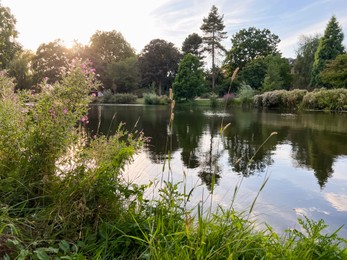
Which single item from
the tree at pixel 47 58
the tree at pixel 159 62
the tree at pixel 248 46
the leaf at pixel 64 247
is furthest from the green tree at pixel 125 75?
the leaf at pixel 64 247

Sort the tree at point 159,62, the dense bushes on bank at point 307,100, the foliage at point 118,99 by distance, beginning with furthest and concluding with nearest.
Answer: the tree at point 159,62 → the foliage at point 118,99 → the dense bushes on bank at point 307,100

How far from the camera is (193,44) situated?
154ft

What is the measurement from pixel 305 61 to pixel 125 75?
26.6 meters

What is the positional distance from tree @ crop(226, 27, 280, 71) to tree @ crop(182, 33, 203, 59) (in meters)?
5.21

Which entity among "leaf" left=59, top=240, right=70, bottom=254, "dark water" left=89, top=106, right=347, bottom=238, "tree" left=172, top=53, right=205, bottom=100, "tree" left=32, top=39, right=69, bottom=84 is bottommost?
"dark water" left=89, top=106, right=347, bottom=238

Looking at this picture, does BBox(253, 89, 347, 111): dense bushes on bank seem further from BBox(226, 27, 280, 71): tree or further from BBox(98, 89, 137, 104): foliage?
BBox(226, 27, 280, 71): tree

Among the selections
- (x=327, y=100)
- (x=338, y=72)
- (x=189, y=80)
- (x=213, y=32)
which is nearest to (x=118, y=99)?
(x=189, y=80)

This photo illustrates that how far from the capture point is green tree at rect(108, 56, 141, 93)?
143ft

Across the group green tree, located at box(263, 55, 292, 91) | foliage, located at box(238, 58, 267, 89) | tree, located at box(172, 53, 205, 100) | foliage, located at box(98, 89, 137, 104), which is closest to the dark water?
green tree, located at box(263, 55, 292, 91)

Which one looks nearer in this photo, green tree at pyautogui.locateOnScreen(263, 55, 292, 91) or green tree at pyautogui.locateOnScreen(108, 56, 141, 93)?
green tree at pyautogui.locateOnScreen(263, 55, 292, 91)

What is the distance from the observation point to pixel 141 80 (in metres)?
46.9

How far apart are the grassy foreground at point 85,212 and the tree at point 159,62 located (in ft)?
150

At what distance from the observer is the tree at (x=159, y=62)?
4781 cm

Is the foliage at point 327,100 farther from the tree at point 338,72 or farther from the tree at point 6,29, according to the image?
the tree at point 6,29
